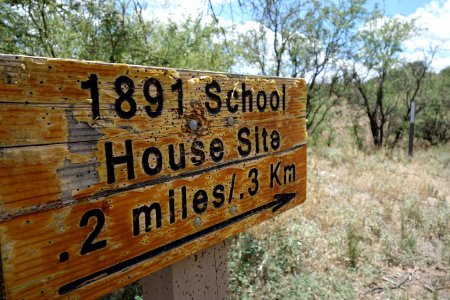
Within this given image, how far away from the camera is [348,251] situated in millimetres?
3273

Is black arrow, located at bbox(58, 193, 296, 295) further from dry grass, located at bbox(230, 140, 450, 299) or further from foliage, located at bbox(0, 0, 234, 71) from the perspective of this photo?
foliage, located at bbox(0, 0, 234, 71)

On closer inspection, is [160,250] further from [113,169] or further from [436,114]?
[436,114]

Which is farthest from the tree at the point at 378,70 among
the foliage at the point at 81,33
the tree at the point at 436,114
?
the foliage at the point at 81,33

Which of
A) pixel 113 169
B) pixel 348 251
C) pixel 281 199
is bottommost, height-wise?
pixel 348 251

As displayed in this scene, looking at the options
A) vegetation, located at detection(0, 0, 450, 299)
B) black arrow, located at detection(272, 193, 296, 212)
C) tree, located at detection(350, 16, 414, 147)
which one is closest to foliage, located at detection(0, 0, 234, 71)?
vegetation, located at detection(0, 0, 450, 299)

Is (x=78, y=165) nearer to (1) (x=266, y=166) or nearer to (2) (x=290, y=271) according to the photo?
(1) (x=266, y=166)

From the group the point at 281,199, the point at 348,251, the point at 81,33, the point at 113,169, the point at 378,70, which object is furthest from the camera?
the point at 378,70

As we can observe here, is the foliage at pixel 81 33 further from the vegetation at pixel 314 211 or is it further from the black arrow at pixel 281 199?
the black arrow at pixel 281 199

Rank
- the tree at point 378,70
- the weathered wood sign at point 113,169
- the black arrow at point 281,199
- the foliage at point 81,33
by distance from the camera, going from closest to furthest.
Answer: the weathered wood sign at point 113,169 < the black arrow at point 281,199 < the foliage at point 81,33 < the tree at point 378,70

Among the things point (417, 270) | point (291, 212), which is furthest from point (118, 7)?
point (417, 270)

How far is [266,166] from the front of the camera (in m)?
1.47

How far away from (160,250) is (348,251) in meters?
2.74

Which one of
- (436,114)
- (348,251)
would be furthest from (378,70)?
(348,251)

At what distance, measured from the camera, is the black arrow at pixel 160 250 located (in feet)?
2.79
